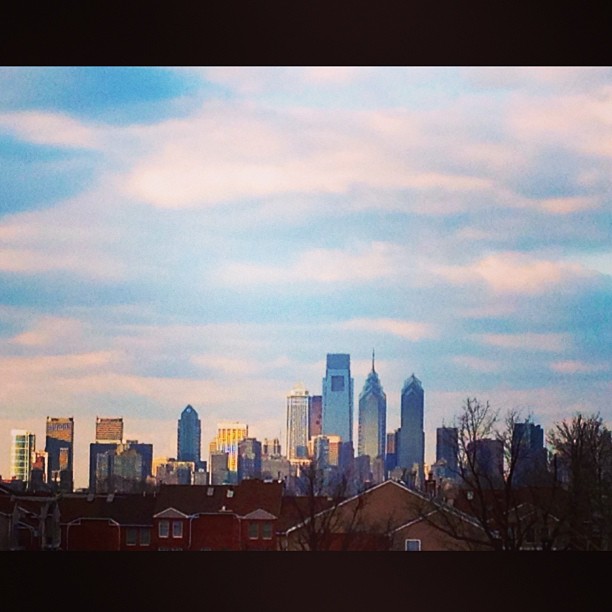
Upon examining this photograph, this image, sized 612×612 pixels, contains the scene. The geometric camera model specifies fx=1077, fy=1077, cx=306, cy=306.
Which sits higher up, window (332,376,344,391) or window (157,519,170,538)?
window (332,376,344,391)

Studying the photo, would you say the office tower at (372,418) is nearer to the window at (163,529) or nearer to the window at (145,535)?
the window at (163,529)

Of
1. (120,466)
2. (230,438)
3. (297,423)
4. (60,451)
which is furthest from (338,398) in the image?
(60,451)

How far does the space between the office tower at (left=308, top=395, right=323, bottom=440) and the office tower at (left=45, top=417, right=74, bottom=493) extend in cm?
226

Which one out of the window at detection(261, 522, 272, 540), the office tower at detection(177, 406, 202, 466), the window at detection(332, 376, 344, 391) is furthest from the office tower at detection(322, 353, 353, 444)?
→ the window at detection(261, 522, 272, 540)

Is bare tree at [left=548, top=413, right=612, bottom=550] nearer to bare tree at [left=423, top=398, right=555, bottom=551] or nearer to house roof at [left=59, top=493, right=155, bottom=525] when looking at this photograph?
bare tree at [left=423, top=398, right=555, bottom=551]

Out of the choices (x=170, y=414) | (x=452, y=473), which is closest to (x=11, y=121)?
(x=170, y=414)

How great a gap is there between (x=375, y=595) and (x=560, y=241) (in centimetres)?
1132

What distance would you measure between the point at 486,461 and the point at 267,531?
1788 mm

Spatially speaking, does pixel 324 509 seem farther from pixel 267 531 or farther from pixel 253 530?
pixel 267 531

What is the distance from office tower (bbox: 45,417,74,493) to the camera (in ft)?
28.5

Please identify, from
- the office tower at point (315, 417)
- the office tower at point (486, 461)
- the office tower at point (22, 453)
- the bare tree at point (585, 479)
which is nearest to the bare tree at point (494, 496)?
the office tower at point (486, 461)

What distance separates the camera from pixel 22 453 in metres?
9.74

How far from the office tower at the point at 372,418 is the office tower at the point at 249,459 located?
0.92 meters
